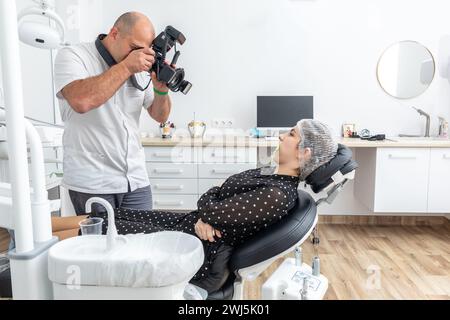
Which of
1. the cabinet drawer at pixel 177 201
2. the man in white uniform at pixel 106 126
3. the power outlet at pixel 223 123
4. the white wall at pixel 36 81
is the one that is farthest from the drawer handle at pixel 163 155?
the man in white uniform at pixel 106 126

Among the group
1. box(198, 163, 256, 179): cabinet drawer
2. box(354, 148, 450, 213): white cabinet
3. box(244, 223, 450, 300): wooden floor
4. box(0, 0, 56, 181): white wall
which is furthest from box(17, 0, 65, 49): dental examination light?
box(354, 148, 450, 213): white cabinet

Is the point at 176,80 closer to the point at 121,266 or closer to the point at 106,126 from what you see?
the point at 106,126

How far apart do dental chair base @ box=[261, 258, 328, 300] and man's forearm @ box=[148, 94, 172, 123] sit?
86cm

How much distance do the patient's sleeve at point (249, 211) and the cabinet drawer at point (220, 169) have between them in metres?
1.76

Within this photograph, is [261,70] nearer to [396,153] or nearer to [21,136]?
[396,153]

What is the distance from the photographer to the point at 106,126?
1.35 meters

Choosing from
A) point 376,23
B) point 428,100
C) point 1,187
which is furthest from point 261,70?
point 1,187

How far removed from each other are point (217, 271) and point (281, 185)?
391 mm

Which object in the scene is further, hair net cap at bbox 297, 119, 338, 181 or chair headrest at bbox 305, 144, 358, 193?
hair net cap at bbox 297, 119, 338, 181

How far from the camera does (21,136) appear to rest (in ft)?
1.69

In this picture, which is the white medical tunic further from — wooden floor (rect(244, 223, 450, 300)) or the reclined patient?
wooden floor (rect(244, 223, 450, 300))

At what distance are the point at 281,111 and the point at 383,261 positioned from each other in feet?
4.98

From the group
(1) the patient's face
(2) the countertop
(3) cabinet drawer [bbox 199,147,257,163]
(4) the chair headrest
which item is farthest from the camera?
(3) cabinet drawer [bbox 199,147,257,163]

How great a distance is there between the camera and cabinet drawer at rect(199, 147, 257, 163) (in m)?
2.96
